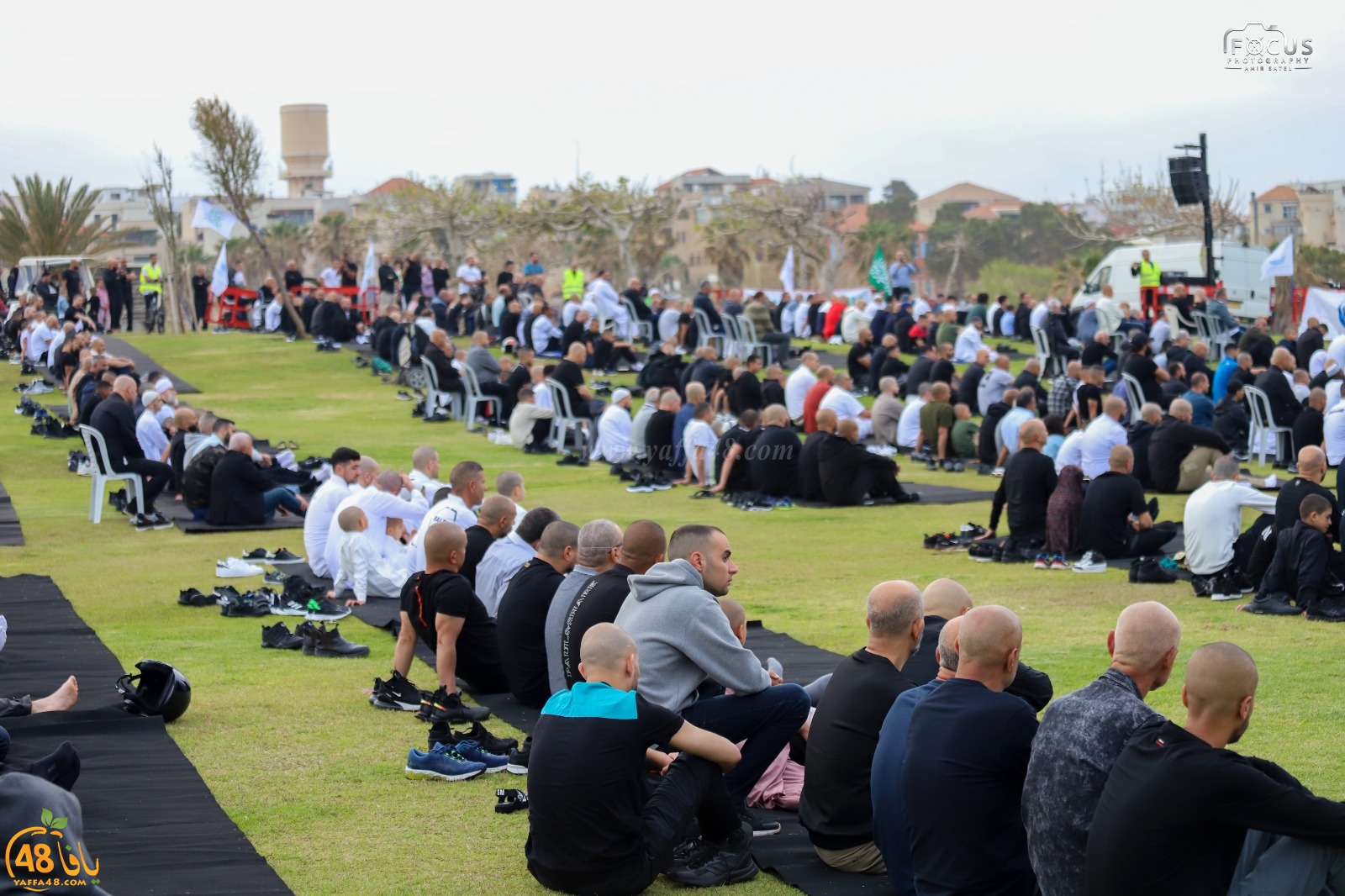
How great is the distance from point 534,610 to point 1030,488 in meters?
6.11

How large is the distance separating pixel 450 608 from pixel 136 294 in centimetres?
3804

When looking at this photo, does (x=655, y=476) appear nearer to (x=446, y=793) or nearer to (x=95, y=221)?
(x=446, y=793)

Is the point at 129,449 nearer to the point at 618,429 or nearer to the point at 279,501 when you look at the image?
the point at 279,501

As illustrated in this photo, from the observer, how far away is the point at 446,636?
7.51 meters

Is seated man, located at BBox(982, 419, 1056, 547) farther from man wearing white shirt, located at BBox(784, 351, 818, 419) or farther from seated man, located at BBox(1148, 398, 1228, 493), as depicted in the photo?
man wearing white shirt, located at BBox(784, 351, 818, 419)

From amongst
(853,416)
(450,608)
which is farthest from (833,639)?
(853,416)

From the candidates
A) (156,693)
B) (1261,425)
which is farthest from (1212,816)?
(1261,425)

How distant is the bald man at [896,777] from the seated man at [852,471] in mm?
10548

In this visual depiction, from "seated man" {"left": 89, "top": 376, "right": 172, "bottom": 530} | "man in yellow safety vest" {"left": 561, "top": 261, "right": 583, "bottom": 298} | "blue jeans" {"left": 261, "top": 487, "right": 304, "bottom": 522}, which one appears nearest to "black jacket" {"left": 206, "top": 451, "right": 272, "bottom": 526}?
"blue jeans" {"left": 261, "top": 487, "right": 304, "bottom": 522}

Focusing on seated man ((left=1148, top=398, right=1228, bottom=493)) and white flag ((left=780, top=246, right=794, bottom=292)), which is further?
white flag ((left=780, top=246, right=794, bottom=292))

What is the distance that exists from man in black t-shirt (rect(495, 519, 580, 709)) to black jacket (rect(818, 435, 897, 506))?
8180 millimetres

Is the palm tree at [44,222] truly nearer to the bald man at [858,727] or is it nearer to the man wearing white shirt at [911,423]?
the man wearing white shirt at [911,423]

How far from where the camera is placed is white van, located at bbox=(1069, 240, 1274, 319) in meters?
32.7

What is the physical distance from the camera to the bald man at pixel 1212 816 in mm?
3797
